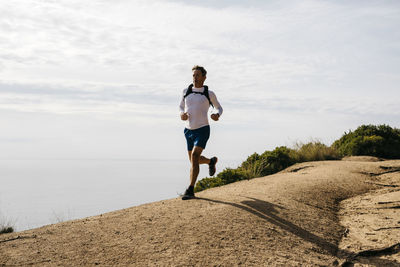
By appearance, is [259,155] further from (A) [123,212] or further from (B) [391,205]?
(A) [123,212]

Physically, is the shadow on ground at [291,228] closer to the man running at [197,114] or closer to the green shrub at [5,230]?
the man running at [197,114]

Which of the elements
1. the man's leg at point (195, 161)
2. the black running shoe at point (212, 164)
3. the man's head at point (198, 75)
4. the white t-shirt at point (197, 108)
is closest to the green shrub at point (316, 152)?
the black running shoe at point (212, 164)

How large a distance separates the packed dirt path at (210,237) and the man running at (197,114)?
749mm

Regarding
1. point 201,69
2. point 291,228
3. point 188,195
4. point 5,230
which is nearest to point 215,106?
point 201,69

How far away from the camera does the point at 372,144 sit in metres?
16.1

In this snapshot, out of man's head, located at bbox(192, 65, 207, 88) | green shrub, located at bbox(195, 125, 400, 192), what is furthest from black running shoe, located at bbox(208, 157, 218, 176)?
green shrub, located at bbox(195, 125, 400, 192)

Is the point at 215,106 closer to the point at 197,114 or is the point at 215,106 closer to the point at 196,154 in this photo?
the point at 197,114

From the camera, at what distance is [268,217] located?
6305mm

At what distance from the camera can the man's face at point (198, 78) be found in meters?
7.38

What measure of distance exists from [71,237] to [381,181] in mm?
8276

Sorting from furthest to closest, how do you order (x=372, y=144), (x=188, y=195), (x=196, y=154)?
(x=372, y=144) → (x=188, y=195) → (x=196, y=154)

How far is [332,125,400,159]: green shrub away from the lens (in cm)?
1596

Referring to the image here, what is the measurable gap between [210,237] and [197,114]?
272 centimetres

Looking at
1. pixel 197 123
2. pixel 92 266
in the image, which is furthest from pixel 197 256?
pixel 197 123
